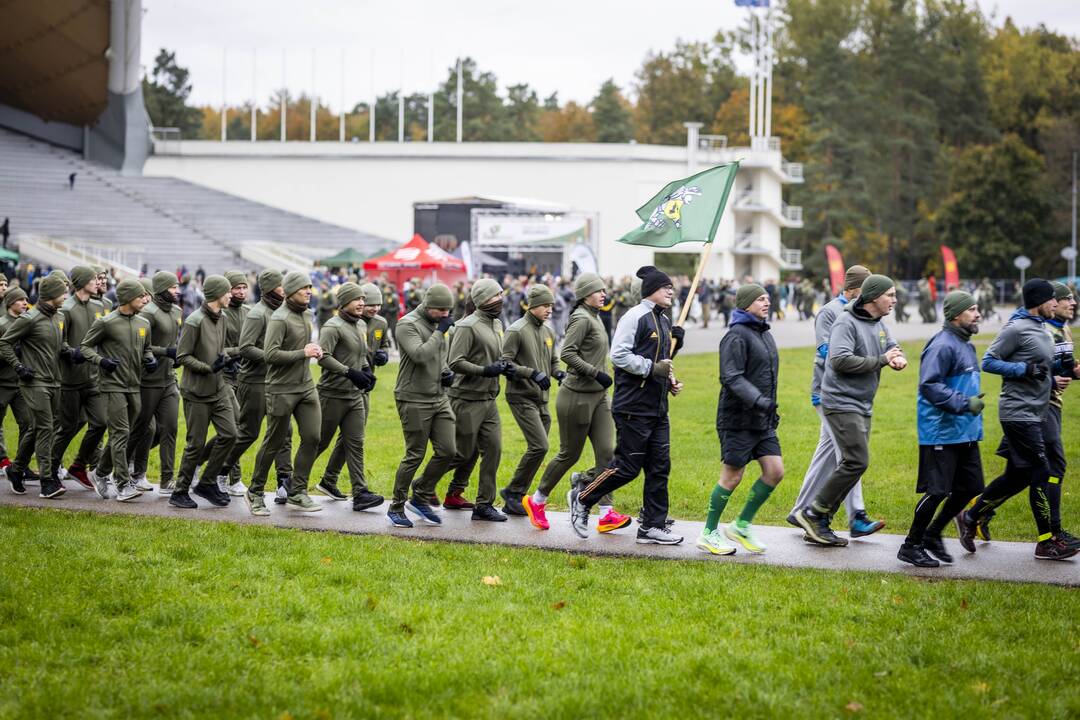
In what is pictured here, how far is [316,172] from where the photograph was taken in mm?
61562

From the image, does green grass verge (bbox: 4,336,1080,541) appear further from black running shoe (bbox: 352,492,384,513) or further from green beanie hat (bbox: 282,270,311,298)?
green beanie hat (bbox: 282,270,311,298)

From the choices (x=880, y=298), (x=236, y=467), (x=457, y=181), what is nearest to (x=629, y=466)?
(x=880, y=298)

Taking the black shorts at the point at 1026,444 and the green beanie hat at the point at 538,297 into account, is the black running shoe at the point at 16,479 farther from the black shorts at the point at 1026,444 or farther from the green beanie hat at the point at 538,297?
the black shorts at the point at 1026,444

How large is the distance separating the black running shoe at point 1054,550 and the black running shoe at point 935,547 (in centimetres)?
61

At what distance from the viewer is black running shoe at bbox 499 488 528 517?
10.0 metres

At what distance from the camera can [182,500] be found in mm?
10250

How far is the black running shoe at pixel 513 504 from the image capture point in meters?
10.0

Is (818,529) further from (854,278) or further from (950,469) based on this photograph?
(854,278)

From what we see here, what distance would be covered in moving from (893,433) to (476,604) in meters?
9.12

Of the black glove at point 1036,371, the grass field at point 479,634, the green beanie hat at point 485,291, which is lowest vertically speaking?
the grass field at point 479,634

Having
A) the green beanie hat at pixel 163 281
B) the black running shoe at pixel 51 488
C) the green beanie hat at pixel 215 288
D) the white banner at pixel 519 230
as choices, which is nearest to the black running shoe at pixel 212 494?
the black running shoe at pixel 51 488

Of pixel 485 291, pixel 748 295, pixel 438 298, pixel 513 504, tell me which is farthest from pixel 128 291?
pixel 748 295

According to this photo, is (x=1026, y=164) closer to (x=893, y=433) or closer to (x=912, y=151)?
(x=912, y=151)

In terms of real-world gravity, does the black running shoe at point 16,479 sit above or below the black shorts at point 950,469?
below
